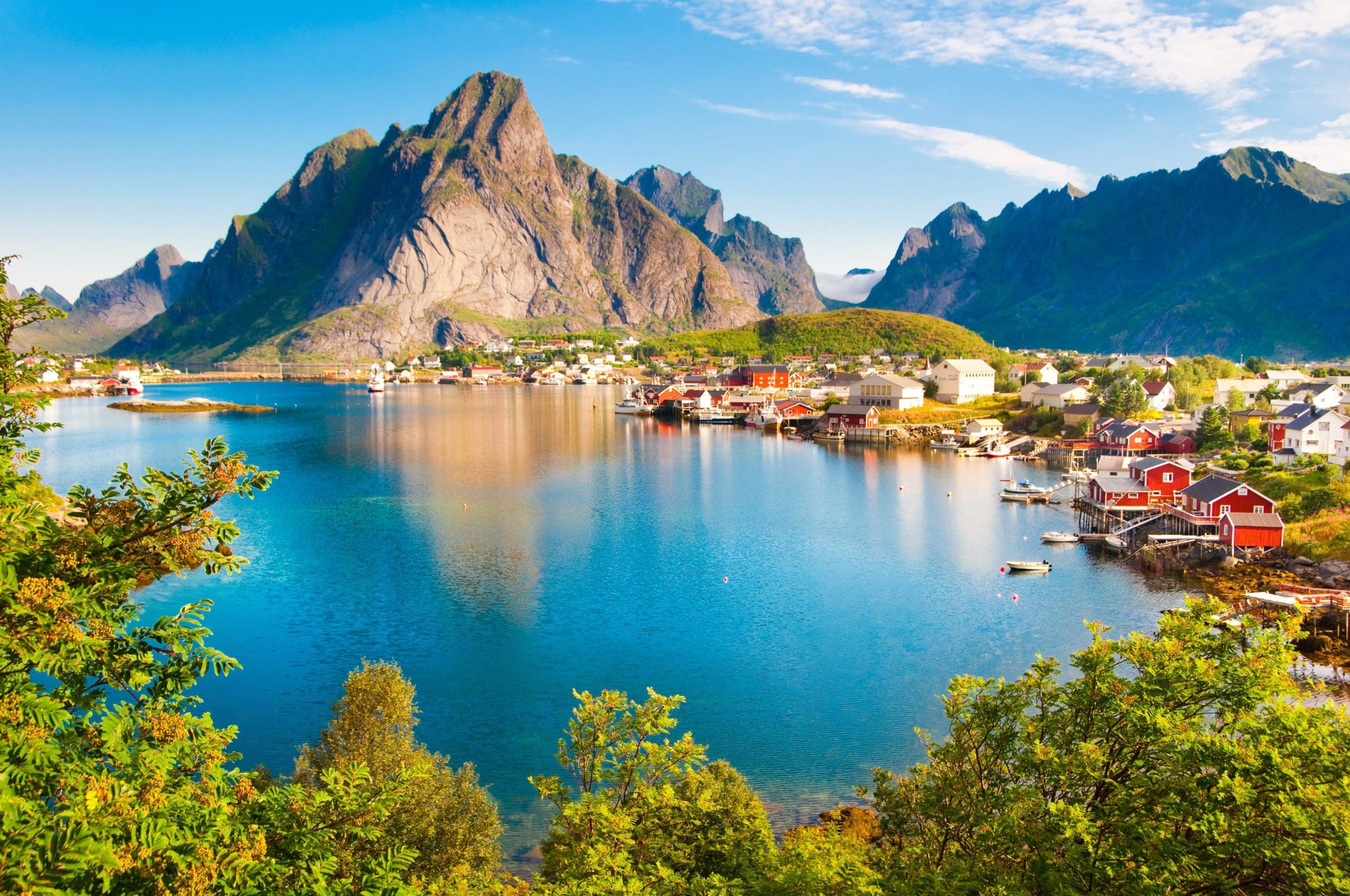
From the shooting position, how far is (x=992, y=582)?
30156 millimetres

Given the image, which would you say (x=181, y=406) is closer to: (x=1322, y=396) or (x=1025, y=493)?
(x=1025, y=493)

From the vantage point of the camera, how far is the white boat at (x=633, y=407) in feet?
331

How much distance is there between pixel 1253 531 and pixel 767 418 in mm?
59625

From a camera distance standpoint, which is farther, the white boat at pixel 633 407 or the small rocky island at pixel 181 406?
the white boat at pixel 633 407

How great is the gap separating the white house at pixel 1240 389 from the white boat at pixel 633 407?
6060 cm

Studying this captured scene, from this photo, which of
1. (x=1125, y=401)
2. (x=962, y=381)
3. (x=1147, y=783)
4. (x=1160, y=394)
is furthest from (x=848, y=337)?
(x=1147, y=783)

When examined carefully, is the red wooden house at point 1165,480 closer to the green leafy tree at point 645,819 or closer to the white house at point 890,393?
the green leafy tree at point 645,819

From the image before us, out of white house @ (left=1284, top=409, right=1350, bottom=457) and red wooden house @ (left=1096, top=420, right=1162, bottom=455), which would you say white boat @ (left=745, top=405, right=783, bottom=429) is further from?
white house @ (left=1284, top=409, right=1350, bottom=457)

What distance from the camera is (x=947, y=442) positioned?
6944cm

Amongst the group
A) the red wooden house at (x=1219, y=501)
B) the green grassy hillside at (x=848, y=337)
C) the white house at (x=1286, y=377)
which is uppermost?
the green grassy hillside at (x=848, y=337)

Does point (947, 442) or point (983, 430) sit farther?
point (947, 442)

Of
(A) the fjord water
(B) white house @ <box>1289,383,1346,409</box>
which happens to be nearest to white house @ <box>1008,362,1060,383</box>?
(B) white house @ <box>1289,383,1346,409</box>

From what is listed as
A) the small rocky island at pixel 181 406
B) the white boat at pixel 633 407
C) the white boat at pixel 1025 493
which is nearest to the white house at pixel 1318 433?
the white boat at pixel 1025 493

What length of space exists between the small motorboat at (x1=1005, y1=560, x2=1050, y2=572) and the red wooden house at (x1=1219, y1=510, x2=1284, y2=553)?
743cm
